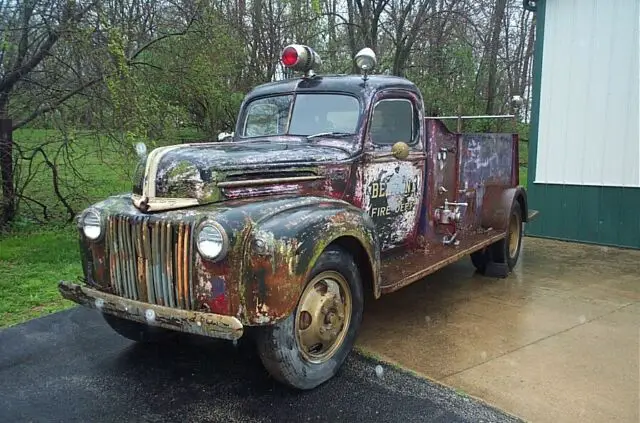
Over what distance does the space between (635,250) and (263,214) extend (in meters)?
6.09

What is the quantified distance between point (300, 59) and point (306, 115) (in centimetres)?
48

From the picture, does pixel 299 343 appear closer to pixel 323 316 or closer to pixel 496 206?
pixel 323 316

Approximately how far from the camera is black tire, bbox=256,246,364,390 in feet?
10.1

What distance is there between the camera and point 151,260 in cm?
313

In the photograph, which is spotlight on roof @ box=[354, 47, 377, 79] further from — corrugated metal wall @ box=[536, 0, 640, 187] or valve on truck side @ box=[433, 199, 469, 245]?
corrugated metal wall @ box=[536, 0, 640, 187]

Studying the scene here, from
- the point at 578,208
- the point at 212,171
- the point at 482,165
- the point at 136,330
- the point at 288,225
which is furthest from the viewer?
the point at 578,208

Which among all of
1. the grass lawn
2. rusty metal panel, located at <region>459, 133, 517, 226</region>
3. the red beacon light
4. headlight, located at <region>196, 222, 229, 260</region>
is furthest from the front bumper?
rusty metal panel, located at <region>459, 133, 517, 226</region>

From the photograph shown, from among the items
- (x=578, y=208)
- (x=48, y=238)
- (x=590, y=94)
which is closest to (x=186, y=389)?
(x=48, y=238)

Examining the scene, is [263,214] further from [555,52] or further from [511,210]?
[555,52]

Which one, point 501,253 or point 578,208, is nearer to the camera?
point 501,253

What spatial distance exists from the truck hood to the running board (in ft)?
3.02

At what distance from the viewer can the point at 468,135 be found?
536 cm

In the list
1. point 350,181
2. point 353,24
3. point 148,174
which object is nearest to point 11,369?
point 148,174

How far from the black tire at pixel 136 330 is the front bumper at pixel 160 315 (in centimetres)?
49
